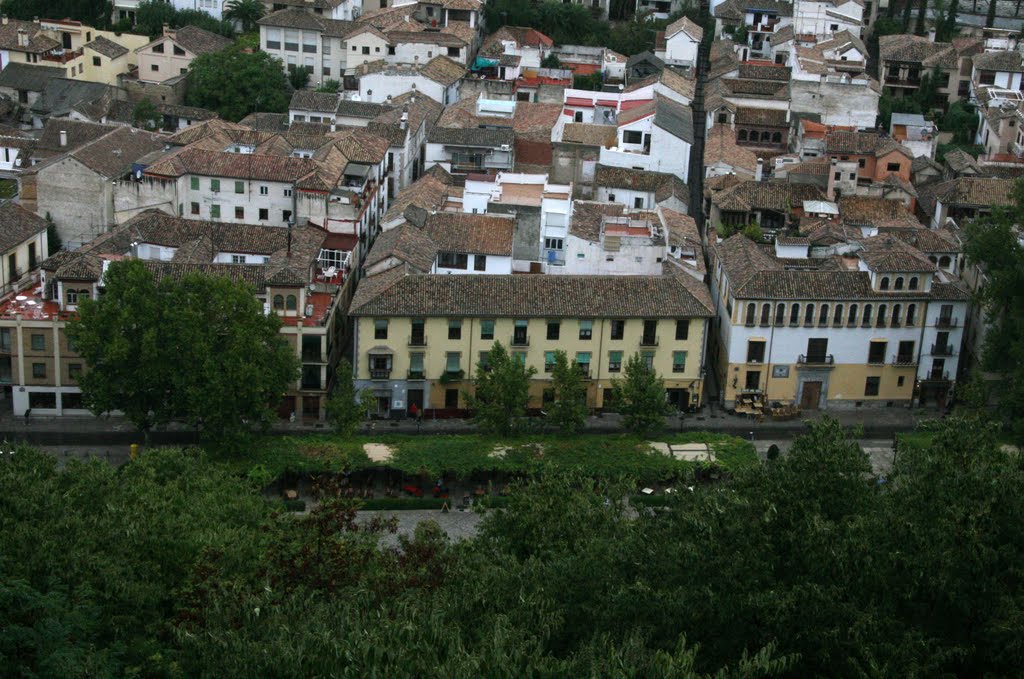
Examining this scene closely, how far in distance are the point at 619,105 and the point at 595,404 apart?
24986 millimetres

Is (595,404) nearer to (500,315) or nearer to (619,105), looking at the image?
(500,315)

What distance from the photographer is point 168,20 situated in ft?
315

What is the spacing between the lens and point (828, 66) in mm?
85250

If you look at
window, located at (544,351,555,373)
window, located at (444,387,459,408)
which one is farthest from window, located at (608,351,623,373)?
window, located at (444,387,459,408)

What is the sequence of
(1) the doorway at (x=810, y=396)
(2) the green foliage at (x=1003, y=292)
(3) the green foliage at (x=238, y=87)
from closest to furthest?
(2) the green foliage at (x=1003, y=292) < (1) the doorway at (x=810, y=396) < (3) the green foliage at (x=238, y=87)

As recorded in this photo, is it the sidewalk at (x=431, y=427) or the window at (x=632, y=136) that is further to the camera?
the window at (x=632, y=136)

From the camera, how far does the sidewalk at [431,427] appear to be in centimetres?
5512

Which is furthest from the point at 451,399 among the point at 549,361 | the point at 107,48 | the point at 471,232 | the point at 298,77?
the point at 107,48

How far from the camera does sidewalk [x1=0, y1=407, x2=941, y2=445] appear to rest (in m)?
55.1

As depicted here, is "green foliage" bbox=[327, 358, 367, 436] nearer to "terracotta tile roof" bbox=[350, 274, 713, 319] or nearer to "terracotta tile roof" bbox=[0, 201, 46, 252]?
"terracotta tile roof" bbox=[350, 274, 713, 319]

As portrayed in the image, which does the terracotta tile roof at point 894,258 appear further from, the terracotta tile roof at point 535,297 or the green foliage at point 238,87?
the green foliage at point 238,87

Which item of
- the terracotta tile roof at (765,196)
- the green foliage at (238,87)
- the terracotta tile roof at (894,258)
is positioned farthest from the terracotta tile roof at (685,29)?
the terracotta tile roof at (894,258)

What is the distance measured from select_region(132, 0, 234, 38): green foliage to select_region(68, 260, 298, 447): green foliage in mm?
45981

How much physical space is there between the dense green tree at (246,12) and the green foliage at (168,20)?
3.42 feet
